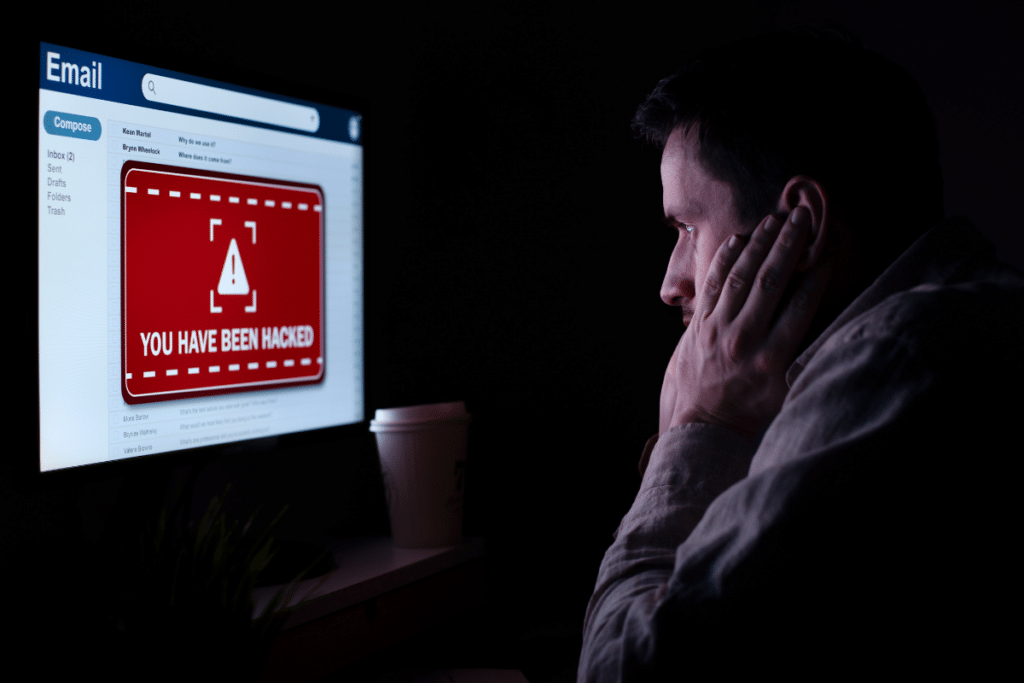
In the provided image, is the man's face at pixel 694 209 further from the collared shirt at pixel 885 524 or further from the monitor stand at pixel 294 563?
the monitor stand at pixel 294 563

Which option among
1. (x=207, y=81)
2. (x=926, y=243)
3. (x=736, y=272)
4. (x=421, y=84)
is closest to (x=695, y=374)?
(x=736, y=272)

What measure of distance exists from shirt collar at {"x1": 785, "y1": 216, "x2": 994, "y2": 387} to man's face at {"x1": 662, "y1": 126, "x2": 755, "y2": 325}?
0.53ft

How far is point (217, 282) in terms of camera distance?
3.45 feet

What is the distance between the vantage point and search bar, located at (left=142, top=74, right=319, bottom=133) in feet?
3.26

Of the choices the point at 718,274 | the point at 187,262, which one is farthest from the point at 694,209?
the point at 187,262

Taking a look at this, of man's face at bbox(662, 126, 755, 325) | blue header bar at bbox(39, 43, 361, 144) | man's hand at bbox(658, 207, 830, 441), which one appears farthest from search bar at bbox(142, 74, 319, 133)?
man's hand at bbox(658, 207, 830, 441)

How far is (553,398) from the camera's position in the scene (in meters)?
1.67

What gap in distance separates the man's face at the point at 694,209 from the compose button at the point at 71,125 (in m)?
0.67

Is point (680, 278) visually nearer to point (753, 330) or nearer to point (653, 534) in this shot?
point (753, 330)

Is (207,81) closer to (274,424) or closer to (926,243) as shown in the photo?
(274,424)

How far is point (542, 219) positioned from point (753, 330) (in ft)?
2.91

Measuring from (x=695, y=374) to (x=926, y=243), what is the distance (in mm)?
264

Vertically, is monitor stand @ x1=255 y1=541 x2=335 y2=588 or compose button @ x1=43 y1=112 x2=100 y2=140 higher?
compose button @ x1=43 y1=112 x2=100 y2=140

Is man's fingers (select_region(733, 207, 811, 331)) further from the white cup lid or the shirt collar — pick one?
the white cup lid
